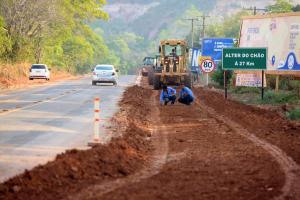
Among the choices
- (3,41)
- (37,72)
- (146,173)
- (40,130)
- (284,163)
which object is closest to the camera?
(146,173)

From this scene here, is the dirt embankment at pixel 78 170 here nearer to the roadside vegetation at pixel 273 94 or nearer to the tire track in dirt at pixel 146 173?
the tire track in dirt at pixel 146 173

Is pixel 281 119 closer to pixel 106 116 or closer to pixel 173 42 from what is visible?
pixel 106 116

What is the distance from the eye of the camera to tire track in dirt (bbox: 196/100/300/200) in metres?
10.4

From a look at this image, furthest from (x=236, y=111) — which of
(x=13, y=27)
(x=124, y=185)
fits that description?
(x=13, y=27)

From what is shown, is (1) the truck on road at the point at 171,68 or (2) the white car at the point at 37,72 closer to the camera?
(1) the truck on road at the point at 171,68

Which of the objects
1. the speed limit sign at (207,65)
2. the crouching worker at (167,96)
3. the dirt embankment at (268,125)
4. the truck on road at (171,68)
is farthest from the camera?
the truck on road at (171,68)

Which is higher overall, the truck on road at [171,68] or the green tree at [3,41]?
the green tree at [3,41]

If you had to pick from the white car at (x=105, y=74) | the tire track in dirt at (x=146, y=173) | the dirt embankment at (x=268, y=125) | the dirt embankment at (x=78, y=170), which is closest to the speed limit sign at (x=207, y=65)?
the dirt embankment at (x=268, y=125)

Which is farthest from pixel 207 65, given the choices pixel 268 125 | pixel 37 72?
pixel 37 72

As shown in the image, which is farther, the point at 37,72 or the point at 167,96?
the point at 37,72

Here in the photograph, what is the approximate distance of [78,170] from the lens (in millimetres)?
11906

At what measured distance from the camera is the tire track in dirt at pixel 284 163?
34.0 feet

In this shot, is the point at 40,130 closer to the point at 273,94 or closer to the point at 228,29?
the point at 273,94

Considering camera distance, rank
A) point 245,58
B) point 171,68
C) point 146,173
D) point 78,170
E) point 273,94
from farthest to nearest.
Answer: point 171,68
point 273,94
point 245,58
point 146,173
point 78,170
